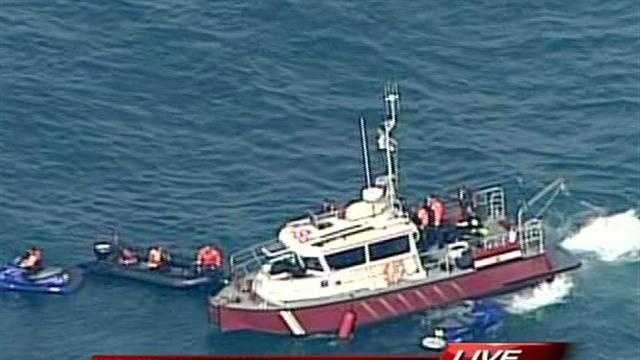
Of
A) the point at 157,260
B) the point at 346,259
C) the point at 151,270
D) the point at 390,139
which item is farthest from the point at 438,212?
the point at 151,270

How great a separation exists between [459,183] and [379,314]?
15.3 meters

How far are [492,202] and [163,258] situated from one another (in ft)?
59.2

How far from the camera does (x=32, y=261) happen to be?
105 meters

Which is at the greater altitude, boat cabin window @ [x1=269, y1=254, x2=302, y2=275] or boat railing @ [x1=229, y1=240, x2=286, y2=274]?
boat railing @ [x1=229, y1=240, x2=286, y2=274]

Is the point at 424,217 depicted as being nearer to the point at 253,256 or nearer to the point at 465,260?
the point at 465,260

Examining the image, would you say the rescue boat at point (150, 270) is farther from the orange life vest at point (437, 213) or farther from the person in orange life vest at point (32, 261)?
the orange life vest at point (437, 213)

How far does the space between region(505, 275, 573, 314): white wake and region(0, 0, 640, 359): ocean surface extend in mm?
163

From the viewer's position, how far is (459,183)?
115 m

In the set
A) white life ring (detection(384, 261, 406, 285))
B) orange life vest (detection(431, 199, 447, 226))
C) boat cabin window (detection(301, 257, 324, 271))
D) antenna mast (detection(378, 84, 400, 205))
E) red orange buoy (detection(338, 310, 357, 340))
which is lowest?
red orange buoy (detection(338, 310, 357, 340))

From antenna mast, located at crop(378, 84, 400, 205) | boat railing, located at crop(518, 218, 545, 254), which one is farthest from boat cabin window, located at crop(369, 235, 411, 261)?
boat railing, located at crop(518, 218, 545, 254)

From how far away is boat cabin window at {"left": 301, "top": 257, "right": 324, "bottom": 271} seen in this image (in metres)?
102

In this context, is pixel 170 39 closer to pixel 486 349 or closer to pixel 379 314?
pixel 379 314

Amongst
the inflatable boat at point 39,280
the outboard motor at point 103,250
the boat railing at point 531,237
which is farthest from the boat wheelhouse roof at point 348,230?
the inflatable boat at point 39,280

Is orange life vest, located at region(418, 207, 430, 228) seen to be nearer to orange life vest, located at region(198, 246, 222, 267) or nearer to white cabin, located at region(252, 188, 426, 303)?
white cabin, located at region(252, 188, 426, 303)
